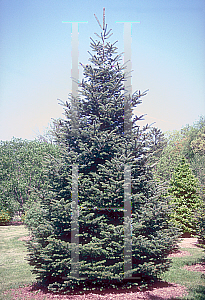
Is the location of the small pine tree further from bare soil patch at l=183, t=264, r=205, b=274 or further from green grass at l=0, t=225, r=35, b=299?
green grass at l=0, t=225, r=35, b=299

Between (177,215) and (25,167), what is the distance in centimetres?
1421

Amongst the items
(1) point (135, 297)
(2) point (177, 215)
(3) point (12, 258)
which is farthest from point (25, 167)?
(1) point (135, 297)

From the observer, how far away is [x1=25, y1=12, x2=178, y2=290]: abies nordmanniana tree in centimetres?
597

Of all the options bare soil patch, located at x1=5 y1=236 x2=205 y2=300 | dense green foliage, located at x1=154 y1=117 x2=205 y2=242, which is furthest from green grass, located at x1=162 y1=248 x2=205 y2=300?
dense green foliage, located at x1=154 y1=117 x2=205 y2=242

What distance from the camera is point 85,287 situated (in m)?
6.10

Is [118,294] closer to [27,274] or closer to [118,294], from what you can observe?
[118,294]

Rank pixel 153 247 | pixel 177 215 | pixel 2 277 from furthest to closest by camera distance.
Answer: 1. pixel 177 215
2. pixel 2 277
3. pixel 153 247

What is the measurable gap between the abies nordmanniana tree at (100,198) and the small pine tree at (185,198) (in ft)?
30.8

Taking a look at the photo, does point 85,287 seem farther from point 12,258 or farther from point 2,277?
point 12,258

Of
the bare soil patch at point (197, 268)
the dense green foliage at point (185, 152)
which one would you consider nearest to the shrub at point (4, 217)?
the dense green foliage at point (185, 152)

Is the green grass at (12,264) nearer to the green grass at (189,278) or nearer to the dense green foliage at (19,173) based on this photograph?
the green grass at (189,278)

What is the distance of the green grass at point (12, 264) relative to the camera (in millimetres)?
7836

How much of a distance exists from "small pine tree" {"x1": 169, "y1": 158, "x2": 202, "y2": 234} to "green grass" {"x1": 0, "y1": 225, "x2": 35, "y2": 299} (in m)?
9.02

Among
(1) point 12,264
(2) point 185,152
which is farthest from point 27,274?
(2) point 185,152
